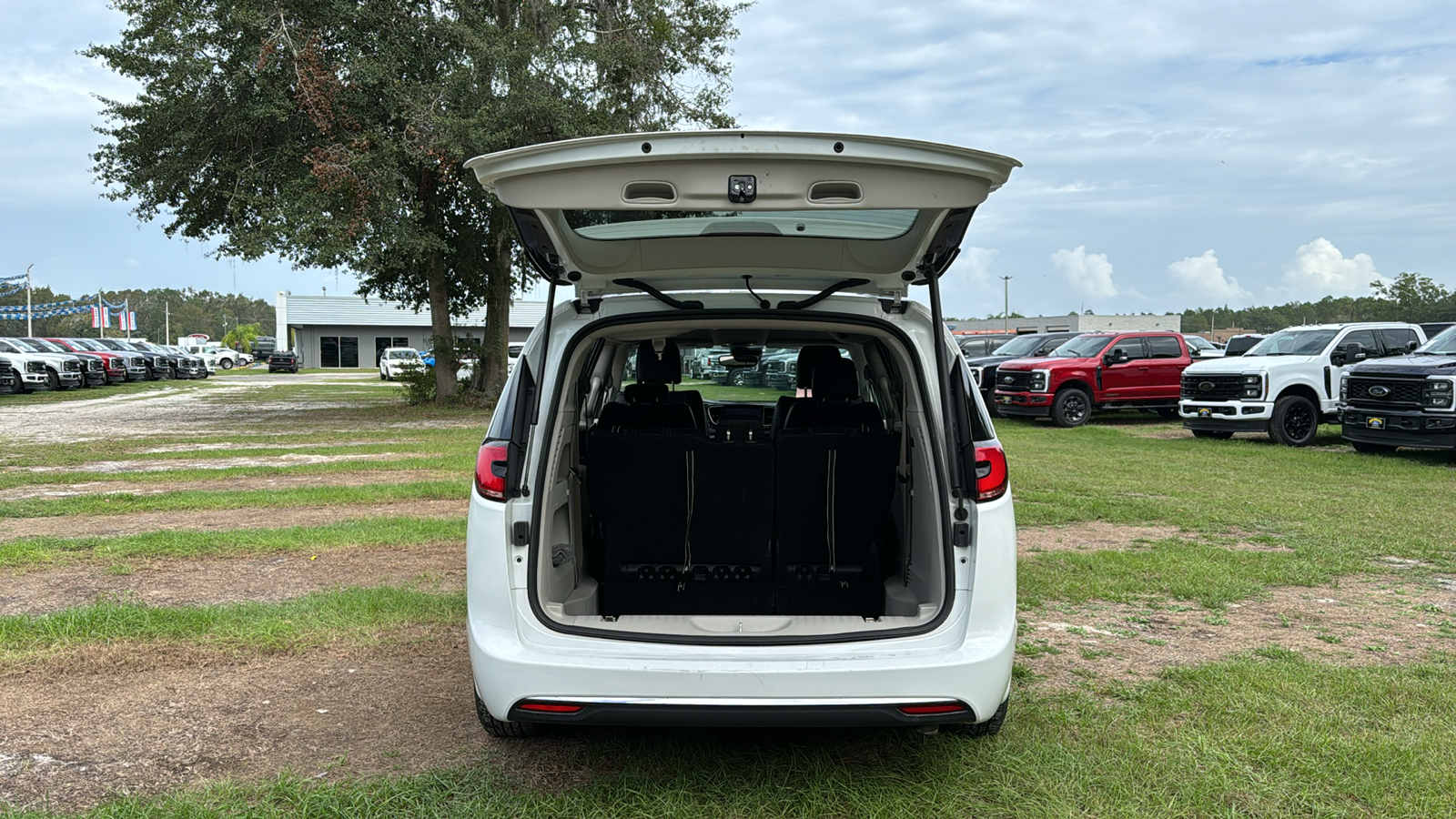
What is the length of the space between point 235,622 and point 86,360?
108 ft

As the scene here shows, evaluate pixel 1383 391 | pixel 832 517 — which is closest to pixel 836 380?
pixel 832 517

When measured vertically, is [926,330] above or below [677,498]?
above

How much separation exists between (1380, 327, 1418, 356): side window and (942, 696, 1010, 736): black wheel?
1534cm

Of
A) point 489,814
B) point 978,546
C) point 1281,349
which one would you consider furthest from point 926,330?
point 1281,349

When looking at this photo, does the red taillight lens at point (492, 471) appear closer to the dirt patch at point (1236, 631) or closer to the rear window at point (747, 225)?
the rear window at point (747, 225)

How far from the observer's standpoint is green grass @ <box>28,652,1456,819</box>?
316cm

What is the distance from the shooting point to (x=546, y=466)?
3520 mm

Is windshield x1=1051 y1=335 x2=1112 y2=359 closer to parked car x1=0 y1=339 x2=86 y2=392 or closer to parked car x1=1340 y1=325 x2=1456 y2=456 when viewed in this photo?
parked car x1=1340 y1=325 x2=1456 y2=456

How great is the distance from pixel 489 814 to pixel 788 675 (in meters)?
1.04

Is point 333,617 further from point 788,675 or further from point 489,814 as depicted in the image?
point 788,675

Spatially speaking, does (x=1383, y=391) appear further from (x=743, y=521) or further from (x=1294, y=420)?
(x=743, y=521)

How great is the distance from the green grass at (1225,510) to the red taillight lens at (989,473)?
2.64 meters

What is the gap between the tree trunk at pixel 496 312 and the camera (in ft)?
74.8

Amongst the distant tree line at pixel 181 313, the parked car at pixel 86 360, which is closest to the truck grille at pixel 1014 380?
the parked car at pixel 86 360
